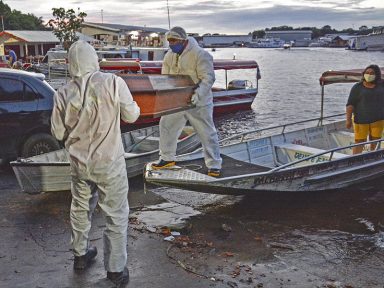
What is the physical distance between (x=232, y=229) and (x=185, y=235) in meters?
0.68

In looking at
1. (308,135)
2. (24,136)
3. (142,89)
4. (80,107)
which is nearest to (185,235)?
(142,89)

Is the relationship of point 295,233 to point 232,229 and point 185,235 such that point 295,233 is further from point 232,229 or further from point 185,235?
point 185,235

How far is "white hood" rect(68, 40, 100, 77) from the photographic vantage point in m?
4.45

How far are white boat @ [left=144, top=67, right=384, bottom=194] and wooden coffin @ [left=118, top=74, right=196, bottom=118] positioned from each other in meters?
1.09

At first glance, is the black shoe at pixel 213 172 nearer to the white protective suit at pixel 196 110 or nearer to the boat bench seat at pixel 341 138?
the white protective suit at pixel 196 110

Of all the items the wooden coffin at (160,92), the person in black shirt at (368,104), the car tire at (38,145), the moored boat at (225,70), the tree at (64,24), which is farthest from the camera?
the tree at (64,24)

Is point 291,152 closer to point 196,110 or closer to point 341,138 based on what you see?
point 341,138

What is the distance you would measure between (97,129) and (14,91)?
5.21 meters

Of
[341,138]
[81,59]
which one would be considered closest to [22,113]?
[81,59]

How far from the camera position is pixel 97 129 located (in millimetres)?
4469

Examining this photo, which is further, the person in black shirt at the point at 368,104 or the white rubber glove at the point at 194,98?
the person in black shirt at the point at 368,104

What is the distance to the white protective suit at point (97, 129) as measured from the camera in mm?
4449

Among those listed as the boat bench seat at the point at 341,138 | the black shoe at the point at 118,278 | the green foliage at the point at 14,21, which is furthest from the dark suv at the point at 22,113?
the green foliage at the point at 14,21

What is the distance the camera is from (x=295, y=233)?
22.2 feet
